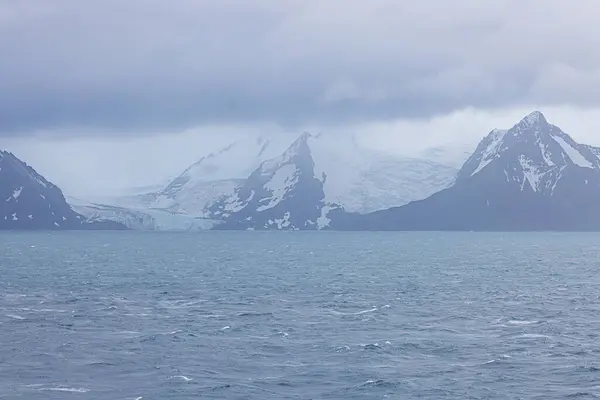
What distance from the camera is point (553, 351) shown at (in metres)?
67.9

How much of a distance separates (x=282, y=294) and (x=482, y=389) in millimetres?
54116

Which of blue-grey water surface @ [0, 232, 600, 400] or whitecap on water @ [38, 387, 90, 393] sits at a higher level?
blue-grey water surface @ [0, 232, 600, 400]

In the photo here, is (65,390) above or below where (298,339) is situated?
below

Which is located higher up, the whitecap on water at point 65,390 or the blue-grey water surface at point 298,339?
the blue-grey water surface at point 298,339

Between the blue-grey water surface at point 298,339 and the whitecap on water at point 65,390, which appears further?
the blue-grey water surface at point 298,339

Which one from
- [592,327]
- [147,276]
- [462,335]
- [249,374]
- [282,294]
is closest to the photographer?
[249,374]

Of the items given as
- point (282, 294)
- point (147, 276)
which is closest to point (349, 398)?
point (282, 294)

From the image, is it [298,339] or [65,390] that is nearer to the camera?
[65,390]

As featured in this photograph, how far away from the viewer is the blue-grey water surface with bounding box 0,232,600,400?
57219 millimetres

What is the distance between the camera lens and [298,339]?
73.1 m

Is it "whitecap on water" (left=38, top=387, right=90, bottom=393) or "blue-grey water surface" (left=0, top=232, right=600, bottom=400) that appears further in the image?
"blue-grey water surface" (left=0, top=232, right=600, bottom=400)

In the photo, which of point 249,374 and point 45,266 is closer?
point 249,374

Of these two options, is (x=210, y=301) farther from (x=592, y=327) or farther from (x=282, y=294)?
(x=592, y=327)

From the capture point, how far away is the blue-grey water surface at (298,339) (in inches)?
2253
